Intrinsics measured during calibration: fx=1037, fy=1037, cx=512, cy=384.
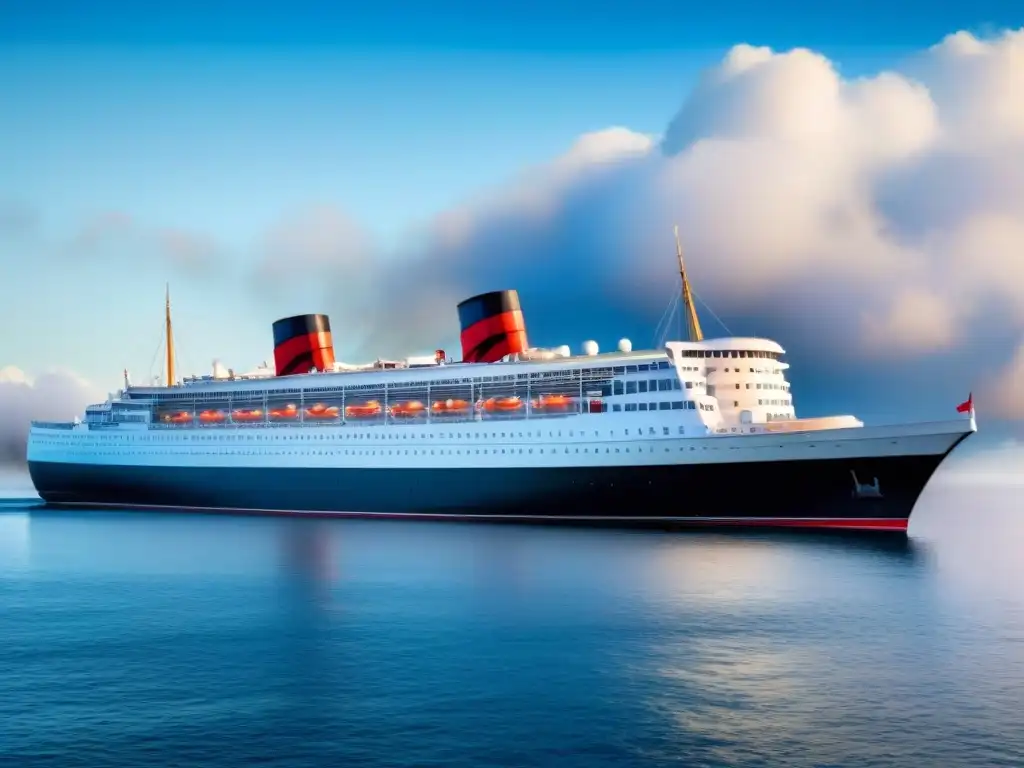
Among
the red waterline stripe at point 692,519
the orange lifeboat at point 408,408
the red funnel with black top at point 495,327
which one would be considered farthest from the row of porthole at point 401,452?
the red funnel with black top at point 495,327

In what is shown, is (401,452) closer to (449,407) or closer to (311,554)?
(449,407)

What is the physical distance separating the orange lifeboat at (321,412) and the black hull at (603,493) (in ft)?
13.8

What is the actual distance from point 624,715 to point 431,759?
4500 mm

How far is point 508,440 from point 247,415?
24.2 meters

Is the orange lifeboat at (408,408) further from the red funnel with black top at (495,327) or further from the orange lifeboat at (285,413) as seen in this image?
the orange lifeboat at (285,413)

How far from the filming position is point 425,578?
38.1 metres

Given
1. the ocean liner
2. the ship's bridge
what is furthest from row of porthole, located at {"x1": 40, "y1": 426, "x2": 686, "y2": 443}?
the ship's bridge

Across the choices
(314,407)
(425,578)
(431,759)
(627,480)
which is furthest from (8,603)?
(314,407)

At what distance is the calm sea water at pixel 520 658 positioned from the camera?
1959 centimetres

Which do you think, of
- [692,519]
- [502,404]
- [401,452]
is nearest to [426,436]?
[401,452]

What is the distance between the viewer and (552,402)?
5834 centimetres

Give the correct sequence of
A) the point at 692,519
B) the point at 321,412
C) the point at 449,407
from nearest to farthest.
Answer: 1. the point at 692,519
2. the point at 449,407
3. the point at 321,412

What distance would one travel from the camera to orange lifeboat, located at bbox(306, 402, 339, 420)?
69.3m

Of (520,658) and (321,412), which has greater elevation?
(321,412)
